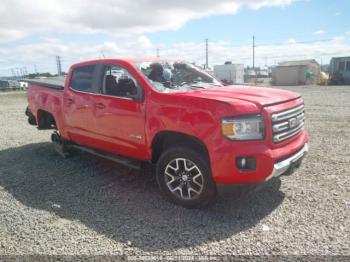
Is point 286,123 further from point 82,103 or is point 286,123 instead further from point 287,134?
point 82,103

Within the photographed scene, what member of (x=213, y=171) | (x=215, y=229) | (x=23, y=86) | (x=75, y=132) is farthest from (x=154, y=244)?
(x=23, y=86)

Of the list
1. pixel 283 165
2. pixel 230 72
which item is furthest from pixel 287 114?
pixel 230 72

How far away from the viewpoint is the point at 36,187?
4.98m

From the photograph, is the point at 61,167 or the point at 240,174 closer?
the point at 240,174

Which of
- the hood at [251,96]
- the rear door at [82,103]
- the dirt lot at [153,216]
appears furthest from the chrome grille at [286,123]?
the rear door at [82,103]

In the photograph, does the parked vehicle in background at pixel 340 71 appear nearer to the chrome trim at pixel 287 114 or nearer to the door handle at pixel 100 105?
the chrome trim at pixel 287 114

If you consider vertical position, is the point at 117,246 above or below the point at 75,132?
below

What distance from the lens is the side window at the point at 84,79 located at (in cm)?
513

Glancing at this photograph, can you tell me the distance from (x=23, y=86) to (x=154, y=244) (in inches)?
1841

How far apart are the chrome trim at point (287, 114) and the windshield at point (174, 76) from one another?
1.37 metres

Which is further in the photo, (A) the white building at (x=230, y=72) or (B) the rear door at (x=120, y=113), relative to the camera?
(A) the white building at (x=230, y=72)

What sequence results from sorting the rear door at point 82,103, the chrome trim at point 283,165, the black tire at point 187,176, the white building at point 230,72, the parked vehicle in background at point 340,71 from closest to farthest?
the chrome trim at point 283,165, the black tire at point 187,176, the rear door at point 82,103, the parked vehicle in background at point 340,71, the white building at point 230,72

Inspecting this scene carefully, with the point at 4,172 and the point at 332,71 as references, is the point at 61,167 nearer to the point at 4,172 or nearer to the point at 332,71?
the point at 4,172

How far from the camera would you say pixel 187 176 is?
13.1 feet
